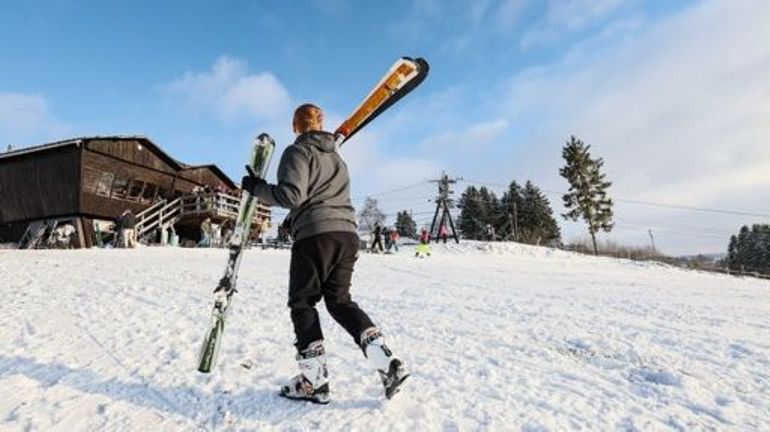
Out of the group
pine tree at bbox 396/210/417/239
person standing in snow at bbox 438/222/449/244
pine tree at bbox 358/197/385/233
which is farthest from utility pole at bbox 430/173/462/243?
pine tree at bbox 358/197/385/233

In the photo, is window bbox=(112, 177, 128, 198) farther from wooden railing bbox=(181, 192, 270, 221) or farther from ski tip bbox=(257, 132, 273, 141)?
ski tip bbox=(257, 132, 273, 141)

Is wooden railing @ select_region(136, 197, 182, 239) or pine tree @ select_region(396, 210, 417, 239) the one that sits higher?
pine tree @ select_region(396, 210, 417, 239)

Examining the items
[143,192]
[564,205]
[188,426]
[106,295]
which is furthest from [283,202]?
[564,205]

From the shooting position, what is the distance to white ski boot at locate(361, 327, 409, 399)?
3320 mm

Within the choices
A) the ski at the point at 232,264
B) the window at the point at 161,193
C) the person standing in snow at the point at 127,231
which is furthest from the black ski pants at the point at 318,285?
the window at the point at 161,193

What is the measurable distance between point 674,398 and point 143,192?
3532 centimetres

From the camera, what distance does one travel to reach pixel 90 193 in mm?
29594

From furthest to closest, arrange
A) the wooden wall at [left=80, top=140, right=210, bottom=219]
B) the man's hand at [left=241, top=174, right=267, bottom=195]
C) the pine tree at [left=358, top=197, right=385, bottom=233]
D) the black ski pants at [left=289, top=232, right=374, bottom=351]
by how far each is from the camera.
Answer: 1. the pine tree at [left=358, top=197, right=385, bottom=233]
2. the wooden wall at [left=80, top=140, right=210, bottom=219]
3. the man's hand at [left=241, top=174, right=267, bottom=195]
4. the black ski pants at [left=289, top=232, right=374, bottom=351]

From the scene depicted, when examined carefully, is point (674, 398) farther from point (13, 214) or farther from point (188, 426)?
point (13, 214)

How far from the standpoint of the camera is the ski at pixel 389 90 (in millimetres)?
4422

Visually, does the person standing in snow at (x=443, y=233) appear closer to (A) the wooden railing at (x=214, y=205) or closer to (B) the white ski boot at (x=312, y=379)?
(A) the wooden railing at (x=214, y=205)

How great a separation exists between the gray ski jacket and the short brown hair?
0.57 feet

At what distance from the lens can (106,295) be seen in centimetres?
782

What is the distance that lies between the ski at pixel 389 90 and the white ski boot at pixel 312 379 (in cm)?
178
